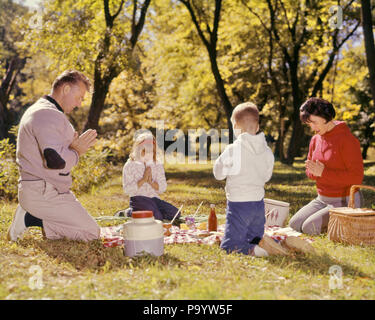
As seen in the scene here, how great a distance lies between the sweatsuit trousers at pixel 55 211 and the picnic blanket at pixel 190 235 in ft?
0.98

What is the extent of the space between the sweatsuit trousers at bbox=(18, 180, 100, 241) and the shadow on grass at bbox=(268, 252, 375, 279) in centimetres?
235

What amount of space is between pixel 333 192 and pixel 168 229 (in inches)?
96.6

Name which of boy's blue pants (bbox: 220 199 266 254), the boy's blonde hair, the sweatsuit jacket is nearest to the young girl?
the sweatsuit jacket

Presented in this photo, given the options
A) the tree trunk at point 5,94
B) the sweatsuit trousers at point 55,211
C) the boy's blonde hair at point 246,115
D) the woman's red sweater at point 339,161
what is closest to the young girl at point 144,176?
the sweatsuit trousers at point 55,211

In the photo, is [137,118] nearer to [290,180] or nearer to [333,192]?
[290,180]

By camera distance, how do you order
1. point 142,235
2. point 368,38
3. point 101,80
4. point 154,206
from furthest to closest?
1. point 101,80
2. point 368,38
3. point 154,206
4. point 142,235

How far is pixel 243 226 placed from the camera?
16.1 feet

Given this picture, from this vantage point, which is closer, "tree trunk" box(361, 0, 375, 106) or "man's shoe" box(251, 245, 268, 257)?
"man's shoe" box(251, 245, 268, 257)

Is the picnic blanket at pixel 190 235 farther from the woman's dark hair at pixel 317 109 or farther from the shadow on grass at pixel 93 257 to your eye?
the woman's dark hair at pixel 317 109

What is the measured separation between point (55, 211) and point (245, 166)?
94.9 inches

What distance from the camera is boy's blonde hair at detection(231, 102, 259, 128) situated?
187 inches

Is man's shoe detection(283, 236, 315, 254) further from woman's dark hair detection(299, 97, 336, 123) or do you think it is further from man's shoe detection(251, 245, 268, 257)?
woman's dark hair detection(299, 97, 336, 123)

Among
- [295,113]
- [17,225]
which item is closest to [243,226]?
[17,225]

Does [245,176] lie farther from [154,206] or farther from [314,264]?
[154,206]
